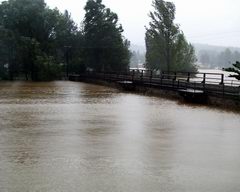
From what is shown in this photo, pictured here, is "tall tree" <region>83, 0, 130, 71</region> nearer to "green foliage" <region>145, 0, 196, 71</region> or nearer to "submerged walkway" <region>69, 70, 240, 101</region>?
"green foliage" <region>145, 0, 196, 71</region>

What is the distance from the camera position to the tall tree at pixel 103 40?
50847 mm

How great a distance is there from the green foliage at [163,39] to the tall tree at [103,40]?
3.89 meters

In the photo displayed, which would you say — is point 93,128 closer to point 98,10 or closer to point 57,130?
point 57,130

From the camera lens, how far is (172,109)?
722 inches

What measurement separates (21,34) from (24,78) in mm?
5978

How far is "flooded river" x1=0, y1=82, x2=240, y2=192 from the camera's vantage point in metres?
6.48

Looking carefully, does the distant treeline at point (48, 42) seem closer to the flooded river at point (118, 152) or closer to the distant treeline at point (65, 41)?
the distant treeline at point (65, 41)

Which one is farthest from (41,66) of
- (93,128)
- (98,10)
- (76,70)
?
(93,128)

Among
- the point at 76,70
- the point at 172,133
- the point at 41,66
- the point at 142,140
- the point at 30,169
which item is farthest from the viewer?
the point at 76,70

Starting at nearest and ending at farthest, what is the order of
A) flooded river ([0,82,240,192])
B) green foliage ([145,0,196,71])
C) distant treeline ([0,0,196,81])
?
1. flooded river ([0,82,240,192])
2. green foliage ([145,0,196,71])
3. distant treeline ([0,0,196,81])

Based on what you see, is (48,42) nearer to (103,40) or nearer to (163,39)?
(103,40)

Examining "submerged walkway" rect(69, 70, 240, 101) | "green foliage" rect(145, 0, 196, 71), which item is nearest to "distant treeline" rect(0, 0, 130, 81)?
"green foliage" rect(145, 0, 196, 71)

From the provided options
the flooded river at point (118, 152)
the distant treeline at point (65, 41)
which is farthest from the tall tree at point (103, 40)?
the flooded river at point (118, 152)

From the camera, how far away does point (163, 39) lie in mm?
46875
